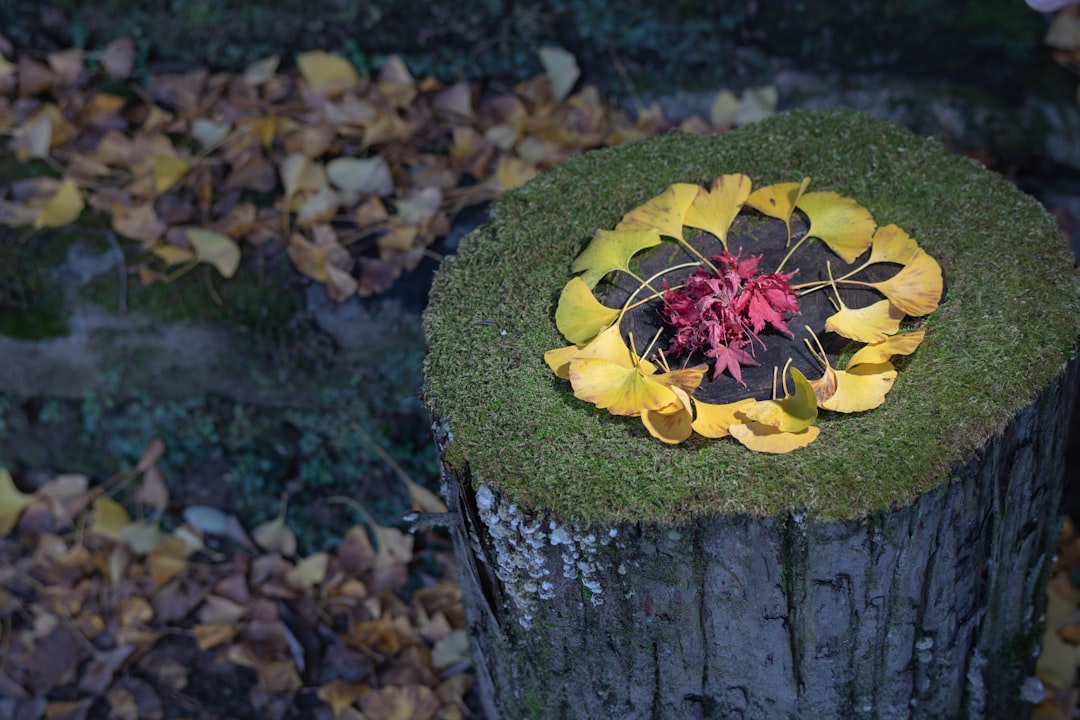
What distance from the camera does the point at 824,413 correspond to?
1454 mm

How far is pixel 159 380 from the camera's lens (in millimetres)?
2639

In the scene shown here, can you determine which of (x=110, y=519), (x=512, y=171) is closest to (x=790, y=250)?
(x=512, y=171)

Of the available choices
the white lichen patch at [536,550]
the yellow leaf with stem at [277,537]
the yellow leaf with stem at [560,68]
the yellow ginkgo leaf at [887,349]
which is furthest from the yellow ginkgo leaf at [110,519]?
the yellow ginkgo leaf at [887,349]

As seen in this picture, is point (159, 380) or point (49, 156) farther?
point (49, 156)

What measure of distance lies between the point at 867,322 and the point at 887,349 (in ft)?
0.21

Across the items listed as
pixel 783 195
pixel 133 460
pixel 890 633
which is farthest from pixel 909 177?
pixel 133 460

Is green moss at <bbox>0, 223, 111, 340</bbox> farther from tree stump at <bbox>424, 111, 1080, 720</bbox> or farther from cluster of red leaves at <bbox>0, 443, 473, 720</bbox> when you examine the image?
tree stump at <bbox>424, 111, 1080, 720</bbox>

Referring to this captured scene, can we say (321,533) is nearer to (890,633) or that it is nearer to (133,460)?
(133,460)

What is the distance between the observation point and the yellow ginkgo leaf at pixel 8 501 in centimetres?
276

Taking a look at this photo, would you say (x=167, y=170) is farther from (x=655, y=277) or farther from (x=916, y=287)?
(x=916, y=287)

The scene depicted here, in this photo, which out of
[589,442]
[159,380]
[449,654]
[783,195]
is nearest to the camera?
[589,442]

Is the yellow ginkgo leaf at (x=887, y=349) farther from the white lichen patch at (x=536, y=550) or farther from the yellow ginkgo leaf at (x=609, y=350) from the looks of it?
the white lichen patch at (x=536, y=550)

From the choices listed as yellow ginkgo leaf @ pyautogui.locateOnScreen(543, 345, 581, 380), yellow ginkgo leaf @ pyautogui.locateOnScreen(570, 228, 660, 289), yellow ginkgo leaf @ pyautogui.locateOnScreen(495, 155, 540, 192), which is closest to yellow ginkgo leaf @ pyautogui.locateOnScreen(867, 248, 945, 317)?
yellow ginkgo leaf @ pyautogui.locateOnScreen(570, 228, 660, 289)

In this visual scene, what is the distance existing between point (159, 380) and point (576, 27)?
5.21 ft
